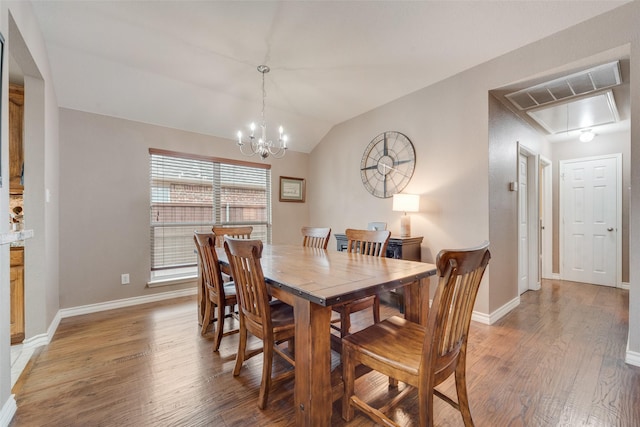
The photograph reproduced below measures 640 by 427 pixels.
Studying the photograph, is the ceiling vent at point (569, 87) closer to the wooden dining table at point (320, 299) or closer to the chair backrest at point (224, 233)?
the wooden dining table at point (320, 299)

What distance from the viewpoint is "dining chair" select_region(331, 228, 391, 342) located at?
2.04 meters

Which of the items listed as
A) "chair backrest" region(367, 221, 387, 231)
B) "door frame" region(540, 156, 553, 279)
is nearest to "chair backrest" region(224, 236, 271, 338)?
"chair backrest" region(367, 221, 387, 231)

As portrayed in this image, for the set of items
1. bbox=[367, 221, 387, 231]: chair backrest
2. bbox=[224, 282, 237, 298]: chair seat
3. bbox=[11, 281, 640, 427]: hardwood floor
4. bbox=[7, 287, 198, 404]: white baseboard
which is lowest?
bbox=[11, 281, 640, 427]: hardwood floor

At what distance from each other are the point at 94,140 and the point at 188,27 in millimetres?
1915

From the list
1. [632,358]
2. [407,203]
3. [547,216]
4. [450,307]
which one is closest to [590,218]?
[547,216]

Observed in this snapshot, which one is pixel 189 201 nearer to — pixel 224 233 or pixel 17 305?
pixel 224 233

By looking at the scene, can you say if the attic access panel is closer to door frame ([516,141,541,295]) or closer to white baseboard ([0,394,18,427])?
door frame ([516,141,541,295])

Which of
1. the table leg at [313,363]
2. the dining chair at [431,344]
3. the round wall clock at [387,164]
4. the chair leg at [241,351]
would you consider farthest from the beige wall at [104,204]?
the dining chair at [431,344]

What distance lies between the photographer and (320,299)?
119cm

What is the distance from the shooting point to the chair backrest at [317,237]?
286 cm

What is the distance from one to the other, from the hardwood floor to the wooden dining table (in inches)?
12.5

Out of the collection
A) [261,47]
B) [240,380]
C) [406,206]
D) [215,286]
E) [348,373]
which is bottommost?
[240,380]

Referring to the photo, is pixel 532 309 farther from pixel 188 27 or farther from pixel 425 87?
pixel 188 27

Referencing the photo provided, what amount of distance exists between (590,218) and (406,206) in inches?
135
